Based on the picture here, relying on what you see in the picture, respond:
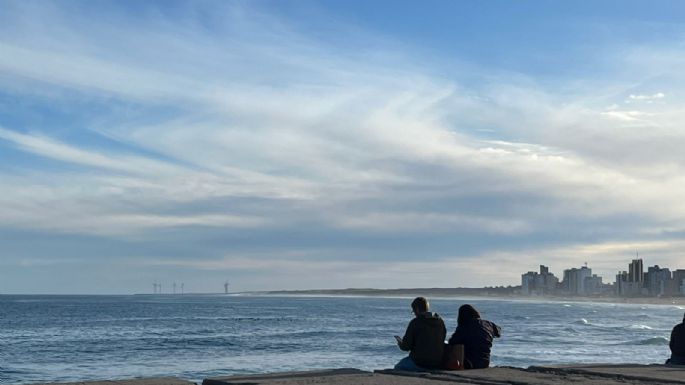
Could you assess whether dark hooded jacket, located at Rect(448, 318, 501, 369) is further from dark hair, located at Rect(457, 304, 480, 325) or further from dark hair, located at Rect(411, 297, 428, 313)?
dark hair, located at Rect(411, 297, 428, 313)

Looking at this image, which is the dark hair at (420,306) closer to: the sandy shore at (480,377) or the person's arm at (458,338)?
the person's arm at (458,338)

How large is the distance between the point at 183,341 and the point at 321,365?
18329 millimetres

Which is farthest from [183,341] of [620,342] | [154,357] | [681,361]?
[681,361]

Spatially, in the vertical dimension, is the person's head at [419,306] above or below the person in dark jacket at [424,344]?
above

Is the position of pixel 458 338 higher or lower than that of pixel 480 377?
higher

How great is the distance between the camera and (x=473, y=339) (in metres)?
10.3

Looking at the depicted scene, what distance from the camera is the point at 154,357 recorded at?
38.8m

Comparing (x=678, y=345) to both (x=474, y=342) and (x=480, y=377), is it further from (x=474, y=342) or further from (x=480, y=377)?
(x=480, y=377)

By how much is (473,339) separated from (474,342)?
0.16 feet

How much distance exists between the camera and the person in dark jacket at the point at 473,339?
400 inches

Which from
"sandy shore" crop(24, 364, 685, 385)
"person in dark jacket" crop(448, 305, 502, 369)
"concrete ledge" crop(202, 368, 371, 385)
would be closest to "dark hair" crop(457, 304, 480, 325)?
"person in dark jacket" crop(448, 305, 502, 369)

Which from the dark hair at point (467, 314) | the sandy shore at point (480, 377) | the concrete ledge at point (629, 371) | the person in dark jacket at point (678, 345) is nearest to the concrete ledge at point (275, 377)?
the sandy shore at point (480, 377)

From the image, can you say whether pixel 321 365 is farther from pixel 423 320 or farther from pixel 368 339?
pixel 423 320

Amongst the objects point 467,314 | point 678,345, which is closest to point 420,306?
point 467,314
